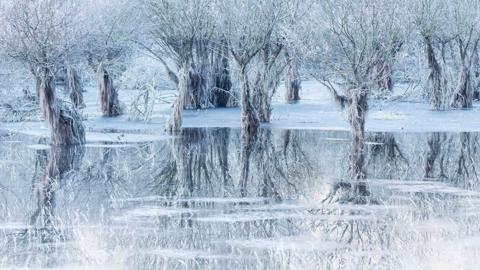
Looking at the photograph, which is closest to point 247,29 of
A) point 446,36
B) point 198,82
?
point 198,82

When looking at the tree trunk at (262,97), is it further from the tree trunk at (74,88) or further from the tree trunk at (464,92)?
the tree trunk at (74,88)

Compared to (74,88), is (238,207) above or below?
below

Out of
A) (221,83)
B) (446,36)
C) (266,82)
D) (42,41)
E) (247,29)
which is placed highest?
(247,29)

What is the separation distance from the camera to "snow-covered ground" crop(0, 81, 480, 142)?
1406 inches

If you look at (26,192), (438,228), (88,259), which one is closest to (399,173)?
(438,228)

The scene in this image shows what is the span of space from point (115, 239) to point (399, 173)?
34.6 ft

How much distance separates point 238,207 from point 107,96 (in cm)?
2670

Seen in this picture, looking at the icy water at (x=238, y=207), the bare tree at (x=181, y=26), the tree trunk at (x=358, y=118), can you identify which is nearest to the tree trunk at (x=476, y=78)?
the bare tree at (x=181, y=26)

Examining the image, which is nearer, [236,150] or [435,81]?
[236,150]

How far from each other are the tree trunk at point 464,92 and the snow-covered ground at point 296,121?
2.38 feet

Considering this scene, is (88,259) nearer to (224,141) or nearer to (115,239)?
(115,239)

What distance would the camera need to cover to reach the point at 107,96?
4391cm

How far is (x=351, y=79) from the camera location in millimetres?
28812

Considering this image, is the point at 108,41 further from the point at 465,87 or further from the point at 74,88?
the point at 465,87
